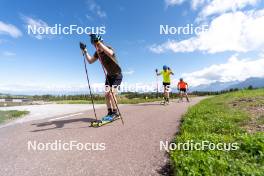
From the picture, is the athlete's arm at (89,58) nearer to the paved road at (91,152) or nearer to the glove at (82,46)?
the glove at (82,46)

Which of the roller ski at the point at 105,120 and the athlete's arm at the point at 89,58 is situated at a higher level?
→ the athlete's arm at the point at 89,58

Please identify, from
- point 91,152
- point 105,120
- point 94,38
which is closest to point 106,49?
point 94,38

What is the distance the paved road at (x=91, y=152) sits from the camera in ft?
13.7

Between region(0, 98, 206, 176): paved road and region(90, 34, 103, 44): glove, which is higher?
region(90, 34, 103, 44): glove

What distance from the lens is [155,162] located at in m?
4.41

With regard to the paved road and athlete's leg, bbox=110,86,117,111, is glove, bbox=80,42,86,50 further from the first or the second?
the paved road

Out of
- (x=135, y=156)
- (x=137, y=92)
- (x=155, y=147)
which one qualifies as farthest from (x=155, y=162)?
(x=137, y=92)

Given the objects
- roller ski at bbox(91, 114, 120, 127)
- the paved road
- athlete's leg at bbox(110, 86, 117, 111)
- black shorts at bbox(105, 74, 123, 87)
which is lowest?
the paved road

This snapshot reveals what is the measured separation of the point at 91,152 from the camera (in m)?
5.07

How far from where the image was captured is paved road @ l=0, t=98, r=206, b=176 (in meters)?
4.18

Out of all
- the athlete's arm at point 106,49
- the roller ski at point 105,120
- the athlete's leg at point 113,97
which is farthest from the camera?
the athlete's leg at point 113,97

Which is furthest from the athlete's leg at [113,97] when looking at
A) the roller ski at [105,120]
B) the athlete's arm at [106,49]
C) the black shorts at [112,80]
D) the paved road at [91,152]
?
the paved road at [91,152]

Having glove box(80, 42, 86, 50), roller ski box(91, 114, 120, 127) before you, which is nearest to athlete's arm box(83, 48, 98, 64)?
glove box(80, 42, 86, 50)

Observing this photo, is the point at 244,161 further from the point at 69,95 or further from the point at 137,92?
the point at 137,92
